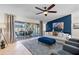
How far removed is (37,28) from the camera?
2299 mm

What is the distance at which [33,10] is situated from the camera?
2223mm

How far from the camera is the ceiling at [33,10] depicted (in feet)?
7.03

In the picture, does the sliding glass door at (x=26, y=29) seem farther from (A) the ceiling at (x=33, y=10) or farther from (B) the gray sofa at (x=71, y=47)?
(B) the gray sofa at (x=71, y=47)

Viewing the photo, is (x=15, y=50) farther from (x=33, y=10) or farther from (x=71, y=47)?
(x=71, y=47)

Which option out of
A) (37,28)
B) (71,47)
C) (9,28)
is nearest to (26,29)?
(37,28)

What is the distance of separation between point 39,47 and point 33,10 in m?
0.81

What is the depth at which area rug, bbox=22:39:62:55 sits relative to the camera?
220 cm

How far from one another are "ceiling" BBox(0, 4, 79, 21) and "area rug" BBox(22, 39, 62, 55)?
1.79 ft

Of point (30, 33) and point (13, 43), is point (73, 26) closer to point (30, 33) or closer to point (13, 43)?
point (30, 33)

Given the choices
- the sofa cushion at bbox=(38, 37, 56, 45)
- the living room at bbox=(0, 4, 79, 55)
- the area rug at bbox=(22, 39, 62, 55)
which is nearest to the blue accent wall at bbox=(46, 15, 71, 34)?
the living room at bbox=(0, 4, 79, 55)

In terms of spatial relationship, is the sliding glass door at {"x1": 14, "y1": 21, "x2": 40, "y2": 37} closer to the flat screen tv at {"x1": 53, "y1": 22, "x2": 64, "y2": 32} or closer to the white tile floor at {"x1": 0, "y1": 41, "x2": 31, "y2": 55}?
the white tile floor at {"x1": 0, "y1": 41, "x2": 31, "y2": 55}

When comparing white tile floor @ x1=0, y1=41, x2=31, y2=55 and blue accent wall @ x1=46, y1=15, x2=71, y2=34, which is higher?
blue accent wall @ x1=46, y1=15, x2=71, y2=34

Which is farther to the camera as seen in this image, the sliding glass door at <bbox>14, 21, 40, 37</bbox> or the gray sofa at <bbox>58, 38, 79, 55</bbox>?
the sliding glass door at <bbox>14, 21, 40, 37</bbox>
